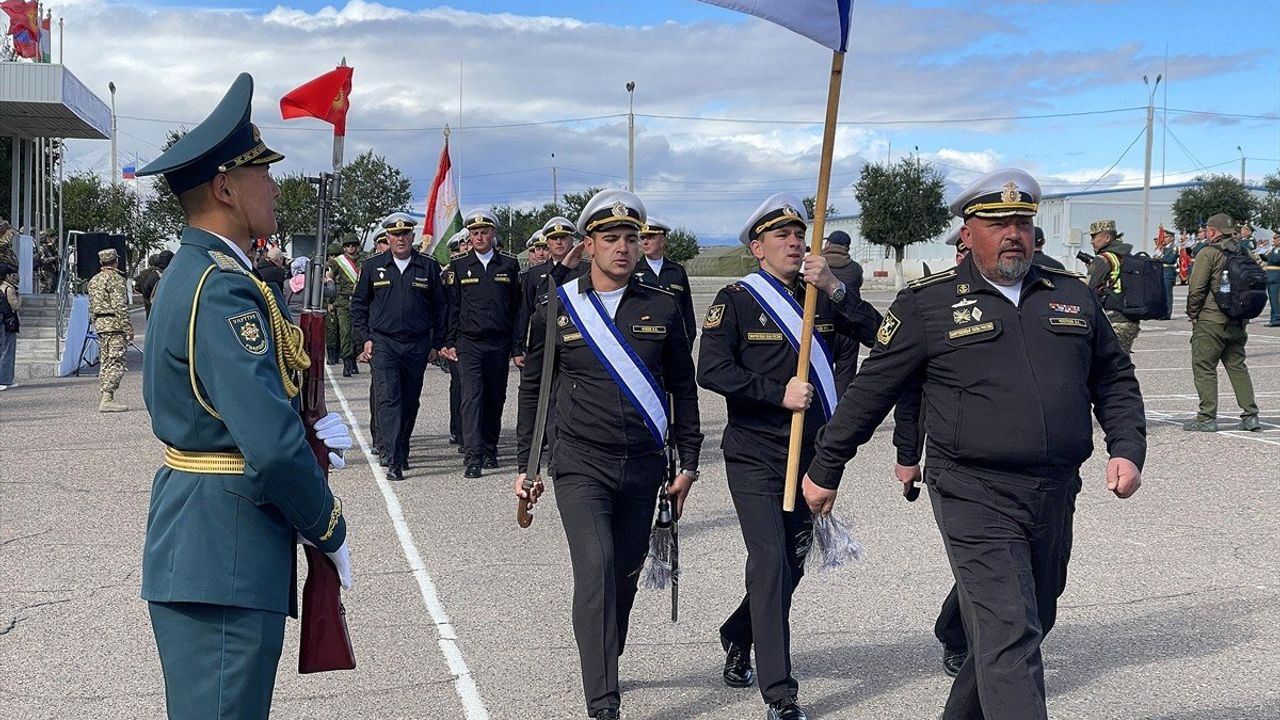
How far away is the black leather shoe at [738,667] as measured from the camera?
5.66 metres

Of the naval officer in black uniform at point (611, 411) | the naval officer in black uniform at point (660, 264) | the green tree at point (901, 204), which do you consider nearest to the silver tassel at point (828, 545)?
the naval officer in black uniform at point (611, 411)

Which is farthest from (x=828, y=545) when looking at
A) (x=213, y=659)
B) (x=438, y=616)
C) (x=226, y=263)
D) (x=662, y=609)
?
(x=226, y=263)

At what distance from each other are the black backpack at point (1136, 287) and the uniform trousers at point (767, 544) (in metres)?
8.25

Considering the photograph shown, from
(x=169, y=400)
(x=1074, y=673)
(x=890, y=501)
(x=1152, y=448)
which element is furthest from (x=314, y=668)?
(x=1152, y=448)

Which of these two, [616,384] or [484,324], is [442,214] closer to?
[484,324]

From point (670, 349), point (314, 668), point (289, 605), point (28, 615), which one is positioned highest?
point (670, 349)

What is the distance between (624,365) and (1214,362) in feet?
31.7

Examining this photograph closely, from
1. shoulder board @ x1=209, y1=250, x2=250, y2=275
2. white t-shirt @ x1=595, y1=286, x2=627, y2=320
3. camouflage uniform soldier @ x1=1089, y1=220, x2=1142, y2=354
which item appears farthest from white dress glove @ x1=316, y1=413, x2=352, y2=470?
camouflage uniform soldier @ x1=1089, y1=220, x2=1142, y2=354

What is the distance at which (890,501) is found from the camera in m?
9.82

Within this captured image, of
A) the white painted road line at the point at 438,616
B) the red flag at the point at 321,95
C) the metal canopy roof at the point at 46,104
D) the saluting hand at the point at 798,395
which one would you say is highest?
the metal canopy roof at the point at 46,104

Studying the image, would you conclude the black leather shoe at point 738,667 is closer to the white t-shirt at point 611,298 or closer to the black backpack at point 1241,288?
the white t-shirt at point 611,298

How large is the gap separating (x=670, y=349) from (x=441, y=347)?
6.55 meters

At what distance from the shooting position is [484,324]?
38.5 ft

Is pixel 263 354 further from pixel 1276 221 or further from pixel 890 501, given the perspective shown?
pixel 1276 221
